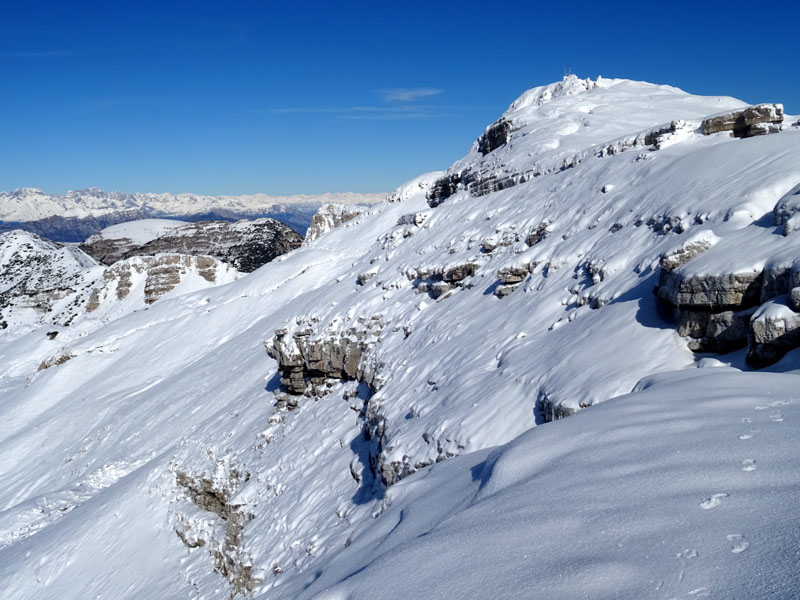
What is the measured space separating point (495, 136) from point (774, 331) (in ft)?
89.6

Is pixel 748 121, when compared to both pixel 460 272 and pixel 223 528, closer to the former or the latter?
pixel 460 272

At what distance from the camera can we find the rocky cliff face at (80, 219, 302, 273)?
8438 centimetres

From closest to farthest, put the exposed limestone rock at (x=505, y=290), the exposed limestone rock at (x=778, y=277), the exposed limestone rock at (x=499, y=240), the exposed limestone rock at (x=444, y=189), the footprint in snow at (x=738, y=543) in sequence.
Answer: the footprint in snow at (x=738, y=543) → the exposed limestone rock at (x=778, y=277) → the exposed limestone rock at (x=505, y=290) → the exposed limestone rock at (x=499, y=240) → the exposed limestone rock at (x=444, y=189)

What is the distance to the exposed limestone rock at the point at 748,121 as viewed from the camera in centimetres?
1545

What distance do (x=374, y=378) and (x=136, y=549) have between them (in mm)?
10207

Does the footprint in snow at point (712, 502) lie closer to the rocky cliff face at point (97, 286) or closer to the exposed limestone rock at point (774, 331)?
the exposed limestone rock at point (774, 331)

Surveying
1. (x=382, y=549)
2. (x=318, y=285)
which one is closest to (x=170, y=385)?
(x=318, y=285)

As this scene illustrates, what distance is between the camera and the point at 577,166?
20672 millimetres

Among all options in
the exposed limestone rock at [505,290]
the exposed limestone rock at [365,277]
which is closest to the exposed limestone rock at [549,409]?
the exposed limestone rock at [505,290]

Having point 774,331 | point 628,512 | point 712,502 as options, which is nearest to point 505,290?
point 774,331

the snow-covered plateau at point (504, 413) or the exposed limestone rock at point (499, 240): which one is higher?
the exposed limestone rock at point (499, 240)

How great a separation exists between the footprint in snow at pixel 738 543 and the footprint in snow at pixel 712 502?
0.41 meters

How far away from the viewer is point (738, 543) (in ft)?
10.2

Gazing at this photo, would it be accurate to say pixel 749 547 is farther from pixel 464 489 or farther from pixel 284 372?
pixel 284 372
